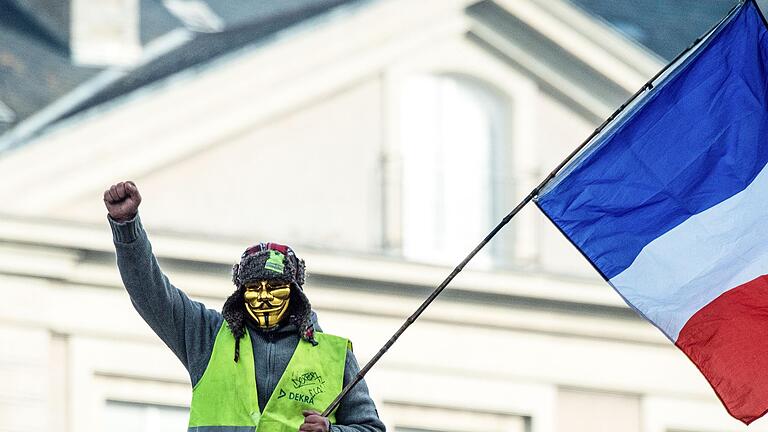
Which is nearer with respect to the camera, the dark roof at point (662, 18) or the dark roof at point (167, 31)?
the dark roof at point (167, 31)

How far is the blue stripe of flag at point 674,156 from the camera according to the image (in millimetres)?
14547

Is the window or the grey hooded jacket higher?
the window

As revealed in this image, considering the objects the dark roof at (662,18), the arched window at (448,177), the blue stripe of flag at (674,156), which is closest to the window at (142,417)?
the arched window at (448,177)

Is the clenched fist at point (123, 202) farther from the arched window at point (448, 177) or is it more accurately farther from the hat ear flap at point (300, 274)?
the arched window at point (448, 177)

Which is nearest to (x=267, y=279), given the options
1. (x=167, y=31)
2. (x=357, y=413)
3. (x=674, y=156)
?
(x=357, y=413)

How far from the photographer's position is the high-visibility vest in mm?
13000

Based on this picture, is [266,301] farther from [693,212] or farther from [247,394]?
[693,212]

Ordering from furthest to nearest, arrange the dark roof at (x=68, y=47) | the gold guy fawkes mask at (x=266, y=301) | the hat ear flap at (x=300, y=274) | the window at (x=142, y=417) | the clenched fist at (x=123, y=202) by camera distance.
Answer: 1. the dark roof at (x=68, y=47)
2. the window at (x=142, y=417)
3. the hat ear flap at (x=300, y=274)
4. the gold guy fawkes mask at (x=266, y=301)
5. the clenched fist at (x=123, y=202)

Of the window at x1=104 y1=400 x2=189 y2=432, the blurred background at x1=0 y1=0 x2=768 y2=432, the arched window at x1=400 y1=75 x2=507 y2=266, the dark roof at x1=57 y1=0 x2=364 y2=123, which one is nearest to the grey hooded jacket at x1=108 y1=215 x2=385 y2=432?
the window at x1=104 y1=400 x2=189 y2=432

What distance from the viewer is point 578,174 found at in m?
14.5

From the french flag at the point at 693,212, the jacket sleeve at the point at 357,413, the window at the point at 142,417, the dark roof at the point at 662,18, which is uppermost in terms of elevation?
the dark roof at the point at 662,18

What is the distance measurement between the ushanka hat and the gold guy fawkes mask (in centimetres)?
2

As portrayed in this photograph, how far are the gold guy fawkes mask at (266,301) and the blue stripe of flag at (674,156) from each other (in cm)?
170

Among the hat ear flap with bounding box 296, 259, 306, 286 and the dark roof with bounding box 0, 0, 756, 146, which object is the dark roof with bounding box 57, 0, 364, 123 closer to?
the dark roof with bounding box 0, 0, 756, 146
